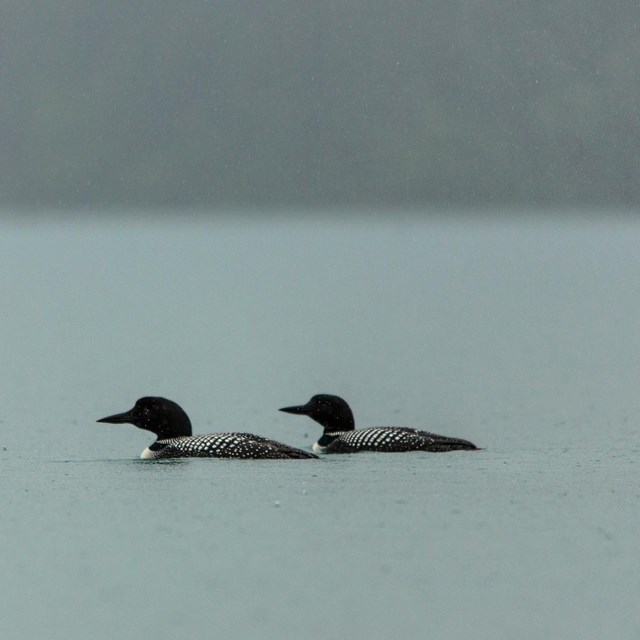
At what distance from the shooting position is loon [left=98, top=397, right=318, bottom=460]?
1049 centimetres

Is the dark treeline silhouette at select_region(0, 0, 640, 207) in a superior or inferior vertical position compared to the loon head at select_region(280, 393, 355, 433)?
superior

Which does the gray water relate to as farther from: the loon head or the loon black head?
the loon head

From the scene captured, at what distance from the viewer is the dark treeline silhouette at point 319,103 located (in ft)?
348

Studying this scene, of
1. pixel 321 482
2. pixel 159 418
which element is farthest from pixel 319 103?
pixel 321 482

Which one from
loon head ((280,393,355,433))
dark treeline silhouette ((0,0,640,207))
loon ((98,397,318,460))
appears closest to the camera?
loon ((98,397,318,460))

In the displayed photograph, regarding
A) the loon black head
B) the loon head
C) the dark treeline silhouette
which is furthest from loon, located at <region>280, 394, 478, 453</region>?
the dark treeline silhouette

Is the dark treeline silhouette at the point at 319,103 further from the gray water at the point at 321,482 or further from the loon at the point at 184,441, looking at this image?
the loon at the point at 184,441

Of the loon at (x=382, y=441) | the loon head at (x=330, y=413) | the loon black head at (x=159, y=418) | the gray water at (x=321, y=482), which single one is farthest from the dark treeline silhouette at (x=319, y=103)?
the loon black head at (x=159, y=418)

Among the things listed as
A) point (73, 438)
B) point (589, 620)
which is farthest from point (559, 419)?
point (589, 620)

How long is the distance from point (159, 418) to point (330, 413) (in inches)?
49.7

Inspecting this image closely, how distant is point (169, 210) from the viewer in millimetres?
108000

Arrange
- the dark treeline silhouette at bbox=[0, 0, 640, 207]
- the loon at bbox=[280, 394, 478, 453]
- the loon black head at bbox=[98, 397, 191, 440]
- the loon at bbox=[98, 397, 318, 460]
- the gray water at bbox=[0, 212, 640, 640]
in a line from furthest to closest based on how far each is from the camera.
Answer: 1. the dark treeline silhouette at bbox=[0, 0, 640, 207]
2. the loon black head at bbox=[98, 397, 191, 440]
3. the loon at bbox=[280, 394, 478, 453]
4. the loon at bbox=[98, 397, 318, 460]
5. the gray water at bbox=[0, 212, 640, 640]

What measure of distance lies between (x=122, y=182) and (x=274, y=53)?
83.6ft

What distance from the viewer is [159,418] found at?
440 inches
